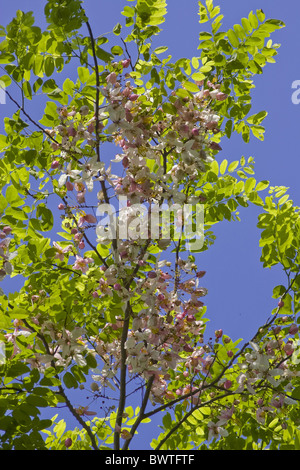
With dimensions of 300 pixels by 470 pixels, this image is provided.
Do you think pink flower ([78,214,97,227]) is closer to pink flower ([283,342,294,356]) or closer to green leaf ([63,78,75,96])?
green leaf ([63,78,75,96])

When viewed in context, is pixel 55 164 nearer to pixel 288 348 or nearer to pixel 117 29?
pixel 117 29

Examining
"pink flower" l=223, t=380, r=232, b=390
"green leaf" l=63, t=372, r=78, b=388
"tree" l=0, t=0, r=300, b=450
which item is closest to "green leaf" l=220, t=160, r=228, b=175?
"tree" l=0, t=0, r=300, b=450

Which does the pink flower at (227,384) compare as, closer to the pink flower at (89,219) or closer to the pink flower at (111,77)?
the pink flower at (89,219)

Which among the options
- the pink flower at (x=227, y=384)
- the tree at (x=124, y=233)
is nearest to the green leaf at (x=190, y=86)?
the tree at (x=124, y=233)

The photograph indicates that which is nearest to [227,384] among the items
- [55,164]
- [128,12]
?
[55,164]

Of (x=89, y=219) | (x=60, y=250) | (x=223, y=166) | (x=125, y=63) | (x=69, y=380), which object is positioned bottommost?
(x=69, y=380)

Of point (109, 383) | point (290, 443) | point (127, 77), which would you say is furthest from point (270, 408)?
point (127, 77)

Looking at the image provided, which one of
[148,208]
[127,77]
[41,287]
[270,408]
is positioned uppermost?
[127,77]

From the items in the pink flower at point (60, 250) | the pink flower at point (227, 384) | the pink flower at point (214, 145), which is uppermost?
the pink flower at point (214, 145)

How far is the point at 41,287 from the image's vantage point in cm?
374

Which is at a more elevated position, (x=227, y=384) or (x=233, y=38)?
(x=233, y=38)
